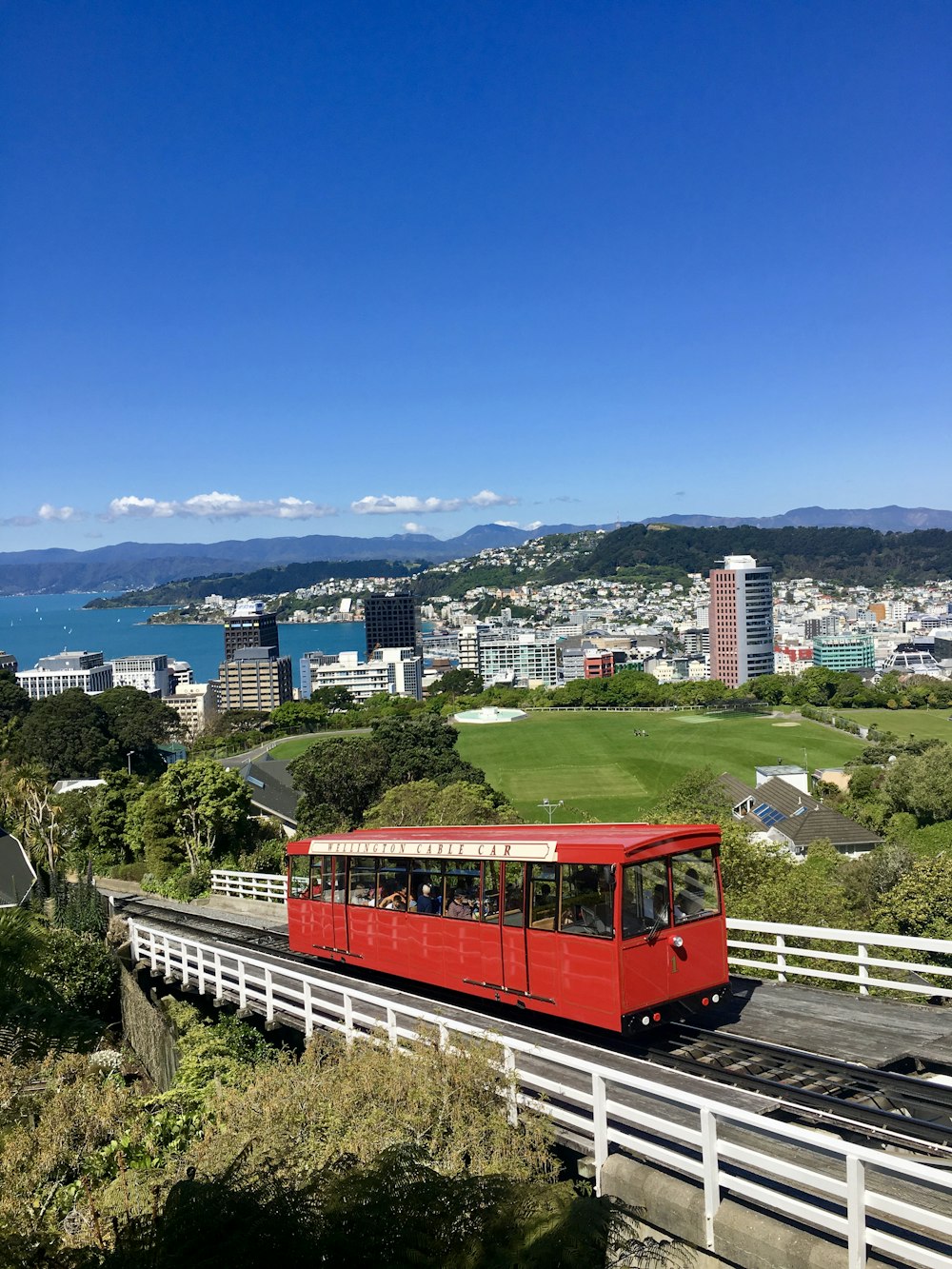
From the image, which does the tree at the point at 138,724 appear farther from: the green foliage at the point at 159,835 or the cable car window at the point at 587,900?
the cable car window at the point at 587,900

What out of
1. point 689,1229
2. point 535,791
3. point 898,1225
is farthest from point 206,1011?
point 535,791

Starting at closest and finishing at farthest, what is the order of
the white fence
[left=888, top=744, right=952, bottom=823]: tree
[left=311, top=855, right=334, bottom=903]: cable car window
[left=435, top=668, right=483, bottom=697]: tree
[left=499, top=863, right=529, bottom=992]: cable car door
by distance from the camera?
the white fence → [left=499, top=863, right=529, bottom=992]: cable car door → [left=311, top=855, right=334, bottom=903]: cable car window → [left=888, top=744, right=952, bottom=823]: tree → [left=435, top=668, right=483, bottom=697]: tree

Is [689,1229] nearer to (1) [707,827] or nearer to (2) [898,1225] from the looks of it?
(2) [898,1225]

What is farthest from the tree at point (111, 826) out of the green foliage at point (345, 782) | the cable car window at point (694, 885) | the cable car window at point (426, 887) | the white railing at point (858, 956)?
the cable car window at point (694, 885)

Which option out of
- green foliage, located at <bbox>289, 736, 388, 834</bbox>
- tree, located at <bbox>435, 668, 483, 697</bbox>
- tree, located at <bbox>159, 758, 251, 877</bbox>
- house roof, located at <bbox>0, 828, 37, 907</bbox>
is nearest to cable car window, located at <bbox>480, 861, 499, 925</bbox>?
house roof, located at <bbox>0, 828, 37, 907</bbox>

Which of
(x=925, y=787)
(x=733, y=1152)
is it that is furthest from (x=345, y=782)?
(x=733, y=1152)

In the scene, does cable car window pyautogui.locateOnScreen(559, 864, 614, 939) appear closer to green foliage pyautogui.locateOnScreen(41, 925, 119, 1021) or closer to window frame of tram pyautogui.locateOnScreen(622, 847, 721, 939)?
window frame of tram pyautogui.locateOnScreen(622, 847, 721, 939)
